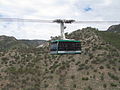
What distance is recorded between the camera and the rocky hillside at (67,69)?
6462 centimetres

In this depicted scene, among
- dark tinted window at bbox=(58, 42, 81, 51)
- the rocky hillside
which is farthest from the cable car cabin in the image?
the rocky hillside

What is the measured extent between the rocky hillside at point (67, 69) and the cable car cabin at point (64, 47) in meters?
18.4

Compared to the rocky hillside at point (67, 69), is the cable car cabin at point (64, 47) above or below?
above

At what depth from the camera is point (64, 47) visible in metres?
43.0

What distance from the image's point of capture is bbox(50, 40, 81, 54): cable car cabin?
42.6 meters

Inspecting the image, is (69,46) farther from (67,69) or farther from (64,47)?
(67,69)

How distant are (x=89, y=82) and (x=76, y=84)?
11.1ft

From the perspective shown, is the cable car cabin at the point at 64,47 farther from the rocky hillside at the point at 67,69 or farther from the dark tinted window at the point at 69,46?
the rocky hillside at the point at 67,69

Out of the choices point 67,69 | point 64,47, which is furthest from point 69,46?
point 67,69

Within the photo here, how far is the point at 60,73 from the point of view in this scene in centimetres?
7631

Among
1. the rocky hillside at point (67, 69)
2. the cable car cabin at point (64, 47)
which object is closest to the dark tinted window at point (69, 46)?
the cable car cabin at point (64, 47)

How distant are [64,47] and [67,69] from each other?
3479 cm

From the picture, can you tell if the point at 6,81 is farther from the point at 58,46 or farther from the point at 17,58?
the point at 58,46

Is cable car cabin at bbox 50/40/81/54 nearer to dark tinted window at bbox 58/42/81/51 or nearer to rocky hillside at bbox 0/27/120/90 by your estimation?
dark tinted window at bbox 58/42/81/51
